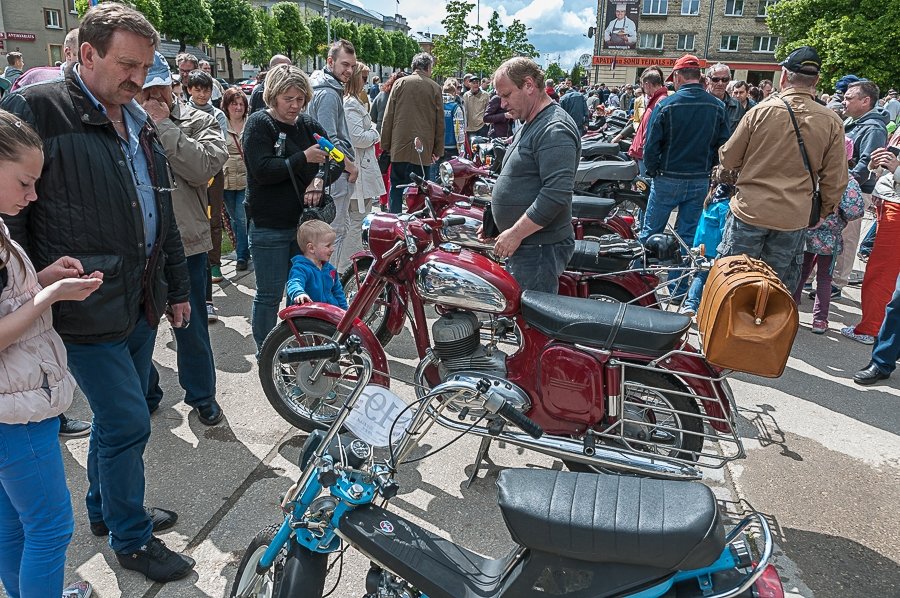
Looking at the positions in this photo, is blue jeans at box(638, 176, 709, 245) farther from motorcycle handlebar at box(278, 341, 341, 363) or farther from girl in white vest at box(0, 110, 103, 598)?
girl in white vest at box(0, 110, 103, 598)

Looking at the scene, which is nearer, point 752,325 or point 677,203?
point 752,325

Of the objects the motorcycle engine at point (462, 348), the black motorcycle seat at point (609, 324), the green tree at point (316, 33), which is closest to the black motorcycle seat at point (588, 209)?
the motorcycle engine at point (462, 348)

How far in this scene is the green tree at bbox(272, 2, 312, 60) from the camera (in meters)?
58.4

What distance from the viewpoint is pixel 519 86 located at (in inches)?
137

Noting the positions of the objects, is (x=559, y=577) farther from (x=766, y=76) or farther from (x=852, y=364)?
(x=766, y=76)

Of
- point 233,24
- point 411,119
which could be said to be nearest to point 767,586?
point 411,119

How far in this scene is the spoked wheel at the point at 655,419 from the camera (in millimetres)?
2891

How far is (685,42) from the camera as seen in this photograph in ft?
178

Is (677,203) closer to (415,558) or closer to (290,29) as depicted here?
(415,558)

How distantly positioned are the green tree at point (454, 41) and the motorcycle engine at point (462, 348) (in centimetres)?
2259

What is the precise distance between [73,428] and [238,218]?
10.7 feet

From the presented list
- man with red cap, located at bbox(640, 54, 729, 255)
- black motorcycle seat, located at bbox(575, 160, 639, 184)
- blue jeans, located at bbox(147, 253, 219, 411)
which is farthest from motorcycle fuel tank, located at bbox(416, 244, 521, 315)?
black motorcycle seat, located at bbox(575, 160, 639, 184)

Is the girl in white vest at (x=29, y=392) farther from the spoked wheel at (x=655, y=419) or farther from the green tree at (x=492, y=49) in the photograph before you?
the green tree at (x=492, y=49)

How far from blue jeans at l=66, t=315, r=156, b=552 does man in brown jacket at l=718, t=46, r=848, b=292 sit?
3.50 m
